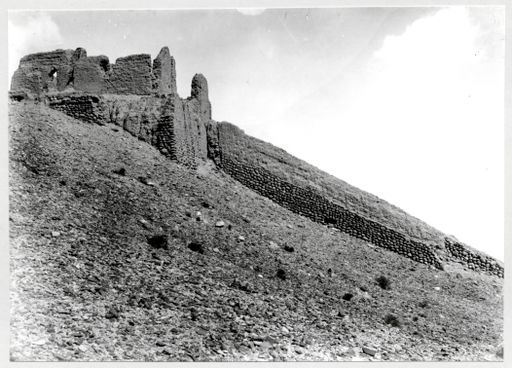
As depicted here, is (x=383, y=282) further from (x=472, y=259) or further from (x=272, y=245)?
(x=472, y=259)

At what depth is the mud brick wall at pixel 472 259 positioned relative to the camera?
22202 millimetres

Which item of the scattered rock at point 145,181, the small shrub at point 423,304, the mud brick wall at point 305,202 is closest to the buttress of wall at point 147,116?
the mud brick wall at point 305,202

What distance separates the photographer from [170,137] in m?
22.6

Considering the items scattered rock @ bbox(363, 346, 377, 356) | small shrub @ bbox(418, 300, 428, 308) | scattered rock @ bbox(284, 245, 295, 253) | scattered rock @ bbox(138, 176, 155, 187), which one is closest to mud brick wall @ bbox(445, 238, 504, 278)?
small shrub @ bbox(418, 300, 428, 308)

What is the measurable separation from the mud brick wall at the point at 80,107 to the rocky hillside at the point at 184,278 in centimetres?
70

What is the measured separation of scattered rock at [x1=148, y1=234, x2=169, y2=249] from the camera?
569 inches

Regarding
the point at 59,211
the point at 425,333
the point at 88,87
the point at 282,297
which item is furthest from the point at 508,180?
the point at 88,87

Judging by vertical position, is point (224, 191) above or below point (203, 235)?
above

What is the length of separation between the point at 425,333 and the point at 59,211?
10475 mm

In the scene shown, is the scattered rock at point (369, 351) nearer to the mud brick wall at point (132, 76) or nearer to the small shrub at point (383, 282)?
the small shrub at point (383, 282)

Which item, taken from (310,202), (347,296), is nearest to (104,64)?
(310,202)

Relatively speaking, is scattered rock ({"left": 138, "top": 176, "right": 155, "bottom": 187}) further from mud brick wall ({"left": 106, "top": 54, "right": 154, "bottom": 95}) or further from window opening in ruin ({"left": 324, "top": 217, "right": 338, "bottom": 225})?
window opening in ruin ({"left": 324, "top": 217, "right": 338, "bottom": 225})
